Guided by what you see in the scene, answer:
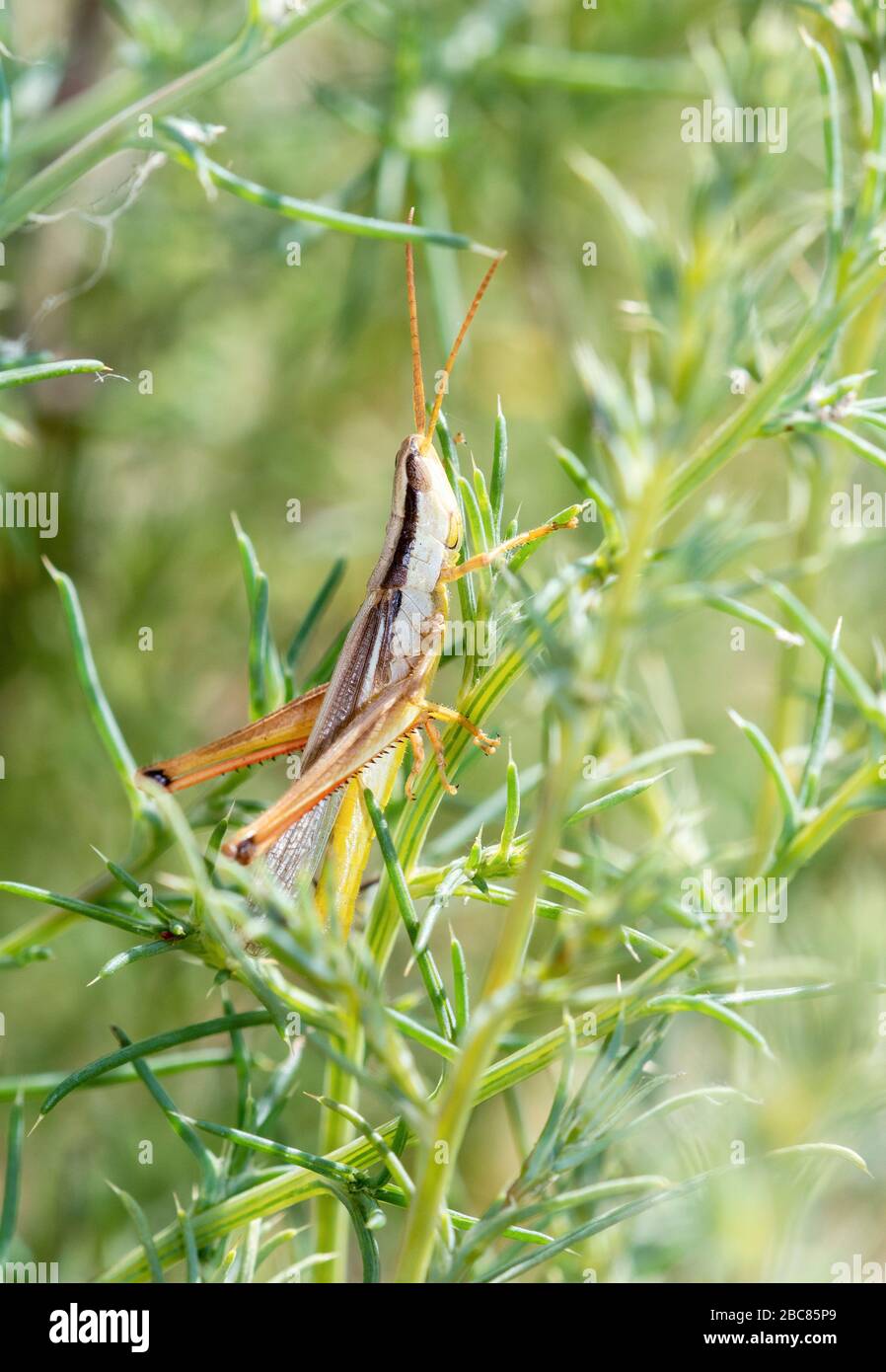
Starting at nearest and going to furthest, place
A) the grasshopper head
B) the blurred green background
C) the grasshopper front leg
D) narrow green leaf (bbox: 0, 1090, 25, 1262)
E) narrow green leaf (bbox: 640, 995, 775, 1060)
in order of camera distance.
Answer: narrow green leaf (bbox: 640, 995, 775, 1060), narrow green leaf (bbox: 0, 1090, 25, 1262), the grasshopper front leg, the grasshopper head, the blurred green background

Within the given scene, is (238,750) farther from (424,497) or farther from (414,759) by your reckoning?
(424,497)

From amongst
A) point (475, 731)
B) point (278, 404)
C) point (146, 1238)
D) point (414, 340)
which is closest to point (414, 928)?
point (475, 731)

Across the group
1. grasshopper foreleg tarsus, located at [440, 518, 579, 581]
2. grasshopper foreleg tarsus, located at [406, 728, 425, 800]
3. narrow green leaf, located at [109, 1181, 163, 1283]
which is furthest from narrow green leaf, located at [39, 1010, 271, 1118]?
grasshopper foreleg tarsus, located at [440, 518, 579, 581]

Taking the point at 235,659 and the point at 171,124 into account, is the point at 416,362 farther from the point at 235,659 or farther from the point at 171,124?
the point at 235,659

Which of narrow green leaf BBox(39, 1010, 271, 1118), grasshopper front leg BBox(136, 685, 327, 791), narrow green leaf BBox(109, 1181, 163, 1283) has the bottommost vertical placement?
narrow green leaf BBox(109, 1181, 163, 1283)

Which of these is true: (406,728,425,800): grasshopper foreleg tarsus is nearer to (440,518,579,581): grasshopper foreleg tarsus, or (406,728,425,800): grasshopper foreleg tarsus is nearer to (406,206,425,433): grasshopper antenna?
(440,518,579,581): grasshopper foreleg tarsus
